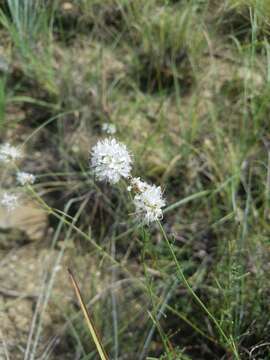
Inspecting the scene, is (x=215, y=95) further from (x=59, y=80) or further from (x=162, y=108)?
(x=59, y=80)

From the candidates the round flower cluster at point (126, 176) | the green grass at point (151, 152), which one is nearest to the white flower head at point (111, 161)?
the round flower cluster at point (126, 176)

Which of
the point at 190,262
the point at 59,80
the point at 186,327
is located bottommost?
the point at 186,327

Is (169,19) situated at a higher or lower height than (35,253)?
higher

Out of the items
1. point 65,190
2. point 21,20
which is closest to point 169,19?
point 21,20

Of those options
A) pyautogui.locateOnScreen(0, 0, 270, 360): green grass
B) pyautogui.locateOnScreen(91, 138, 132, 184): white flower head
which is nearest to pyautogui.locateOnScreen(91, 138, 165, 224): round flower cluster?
pyautogui.locateOnScreen(91, 138, 132, 184): white flower head

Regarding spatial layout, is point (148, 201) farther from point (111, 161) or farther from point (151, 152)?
point (151, 152)

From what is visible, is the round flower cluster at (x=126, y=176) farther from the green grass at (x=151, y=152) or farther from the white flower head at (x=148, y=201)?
the green grass at (x=151, y=152)
